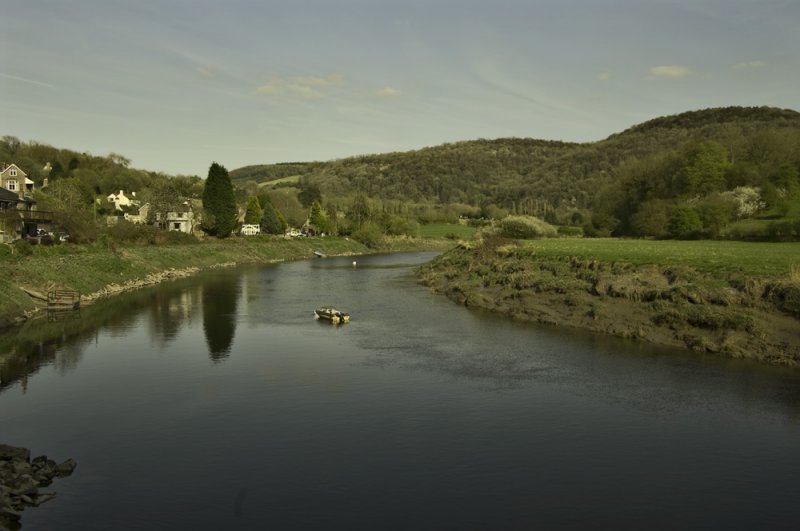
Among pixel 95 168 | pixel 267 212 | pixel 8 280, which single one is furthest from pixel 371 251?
pixel 8 280

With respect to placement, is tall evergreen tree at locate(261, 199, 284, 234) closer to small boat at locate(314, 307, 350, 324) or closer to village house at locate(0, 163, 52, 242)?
village house at locate(0, 163, 52, 242)

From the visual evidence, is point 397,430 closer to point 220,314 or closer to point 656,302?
point 656,302

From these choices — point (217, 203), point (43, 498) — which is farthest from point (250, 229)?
A: point (43, 498)

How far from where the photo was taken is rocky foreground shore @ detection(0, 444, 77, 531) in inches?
683

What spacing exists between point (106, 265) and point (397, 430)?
55773mm

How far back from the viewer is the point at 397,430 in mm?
24641

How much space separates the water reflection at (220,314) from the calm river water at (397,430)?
0.55 m

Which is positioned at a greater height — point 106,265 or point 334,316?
point 106,265

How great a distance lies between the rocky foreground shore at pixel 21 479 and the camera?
17.4 meters

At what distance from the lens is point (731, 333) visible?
36.5 meters

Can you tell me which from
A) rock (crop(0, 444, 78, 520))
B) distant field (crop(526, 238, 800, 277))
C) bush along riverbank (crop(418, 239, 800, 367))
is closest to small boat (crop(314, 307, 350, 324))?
bush along riverbank (crop(418, 239, 800, 367))

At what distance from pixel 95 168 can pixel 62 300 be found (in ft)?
459

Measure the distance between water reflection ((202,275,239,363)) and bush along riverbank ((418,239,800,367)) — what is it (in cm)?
2156

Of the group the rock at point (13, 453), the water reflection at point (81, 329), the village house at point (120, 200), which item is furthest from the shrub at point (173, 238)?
the rock at point (13, 453)
